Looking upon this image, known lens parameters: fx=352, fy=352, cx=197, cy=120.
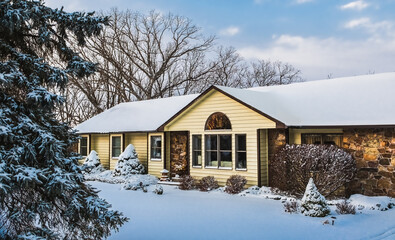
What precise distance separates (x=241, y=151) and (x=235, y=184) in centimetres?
157

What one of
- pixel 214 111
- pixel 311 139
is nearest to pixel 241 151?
pixel 214 111

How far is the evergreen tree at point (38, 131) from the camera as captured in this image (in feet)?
17.0

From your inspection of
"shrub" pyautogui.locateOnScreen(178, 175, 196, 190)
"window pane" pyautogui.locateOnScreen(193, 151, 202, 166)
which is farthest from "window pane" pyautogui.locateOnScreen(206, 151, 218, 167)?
"shrub" pyautogui.locateOnScreen(178, 175, 196, 190)

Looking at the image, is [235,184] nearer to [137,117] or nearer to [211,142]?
[211,142]

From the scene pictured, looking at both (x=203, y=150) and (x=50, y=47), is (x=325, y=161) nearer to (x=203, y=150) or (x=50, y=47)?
(x=203, y=150)

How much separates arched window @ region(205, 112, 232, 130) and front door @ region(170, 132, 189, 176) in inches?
90.9

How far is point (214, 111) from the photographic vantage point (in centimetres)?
1575

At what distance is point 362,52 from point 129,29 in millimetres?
23463

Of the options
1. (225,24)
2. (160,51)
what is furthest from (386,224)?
(160,51)

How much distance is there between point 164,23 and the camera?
124ft

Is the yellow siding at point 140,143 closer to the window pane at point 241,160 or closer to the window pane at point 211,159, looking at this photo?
the window pane at point 211,159

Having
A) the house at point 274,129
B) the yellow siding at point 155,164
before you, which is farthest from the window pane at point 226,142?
the yellow siding at point 155,164

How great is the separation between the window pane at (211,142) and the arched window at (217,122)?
0.41 metres

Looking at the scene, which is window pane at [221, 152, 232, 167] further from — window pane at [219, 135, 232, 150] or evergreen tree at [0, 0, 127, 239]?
evergreen tree at [0, 0, 127, 239]
